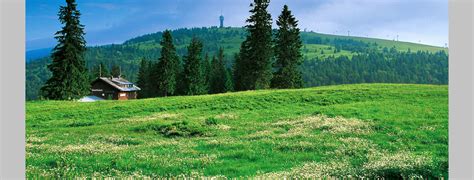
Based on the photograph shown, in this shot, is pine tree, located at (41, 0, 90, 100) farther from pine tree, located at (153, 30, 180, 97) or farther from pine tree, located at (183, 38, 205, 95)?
pine tree, located at (183, 38, 205, 95)

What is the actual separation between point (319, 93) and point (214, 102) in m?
10.1

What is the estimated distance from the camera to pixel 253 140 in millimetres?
17938

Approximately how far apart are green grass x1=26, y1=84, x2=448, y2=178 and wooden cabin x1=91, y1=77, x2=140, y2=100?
55122mm

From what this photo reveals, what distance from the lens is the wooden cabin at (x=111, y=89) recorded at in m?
89.6

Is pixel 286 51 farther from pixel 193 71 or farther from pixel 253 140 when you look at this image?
pixel 253 140

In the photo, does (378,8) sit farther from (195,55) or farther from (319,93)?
(195,55)

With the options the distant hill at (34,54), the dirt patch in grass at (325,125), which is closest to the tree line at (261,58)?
the dirt patch in grass at (325,125)

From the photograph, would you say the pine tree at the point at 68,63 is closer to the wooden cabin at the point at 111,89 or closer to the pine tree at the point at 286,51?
the wooden cabin at the point at 111,89

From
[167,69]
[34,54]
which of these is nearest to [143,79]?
[167,69]

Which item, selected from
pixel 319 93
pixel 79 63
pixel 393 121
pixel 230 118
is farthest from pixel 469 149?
pixel 79 63

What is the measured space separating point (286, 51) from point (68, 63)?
33.4 meters

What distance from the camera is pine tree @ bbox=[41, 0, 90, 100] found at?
45.8 meters

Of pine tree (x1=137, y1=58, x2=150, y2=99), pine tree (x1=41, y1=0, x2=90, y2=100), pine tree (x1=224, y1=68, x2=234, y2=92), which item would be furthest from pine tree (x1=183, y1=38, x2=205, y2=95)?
pine tree (x1=41, y1=0, x2=90, y2=100)

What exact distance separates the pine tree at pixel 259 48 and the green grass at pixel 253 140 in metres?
32.8
